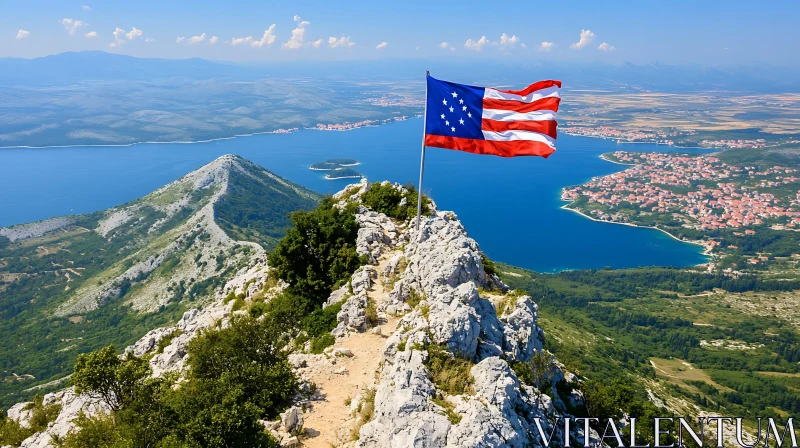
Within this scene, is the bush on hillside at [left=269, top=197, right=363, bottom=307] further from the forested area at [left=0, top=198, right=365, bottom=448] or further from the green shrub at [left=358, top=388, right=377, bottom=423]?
the green shrub at [left=358, top=388, right=377, bottom=423]

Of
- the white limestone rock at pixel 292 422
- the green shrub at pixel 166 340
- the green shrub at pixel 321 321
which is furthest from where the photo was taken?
the green shrub at pixel 166 340

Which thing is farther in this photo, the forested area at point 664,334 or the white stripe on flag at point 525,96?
the forested area at point 664,334

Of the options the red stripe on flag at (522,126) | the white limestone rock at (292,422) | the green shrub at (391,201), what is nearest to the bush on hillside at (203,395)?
the white limestone rock at (292,422)

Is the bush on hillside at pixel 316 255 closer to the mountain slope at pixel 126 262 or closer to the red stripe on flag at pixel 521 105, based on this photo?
the red stripe on flag at pixel 521 105

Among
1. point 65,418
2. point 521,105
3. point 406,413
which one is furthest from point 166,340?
point 521,105

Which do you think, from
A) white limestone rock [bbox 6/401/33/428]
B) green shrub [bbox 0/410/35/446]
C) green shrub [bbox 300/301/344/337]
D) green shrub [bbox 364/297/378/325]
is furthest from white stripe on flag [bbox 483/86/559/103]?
white limestone rock [bbox 6/401/33/428]

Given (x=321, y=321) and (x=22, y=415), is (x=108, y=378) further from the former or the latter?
(x=22, y=415)
